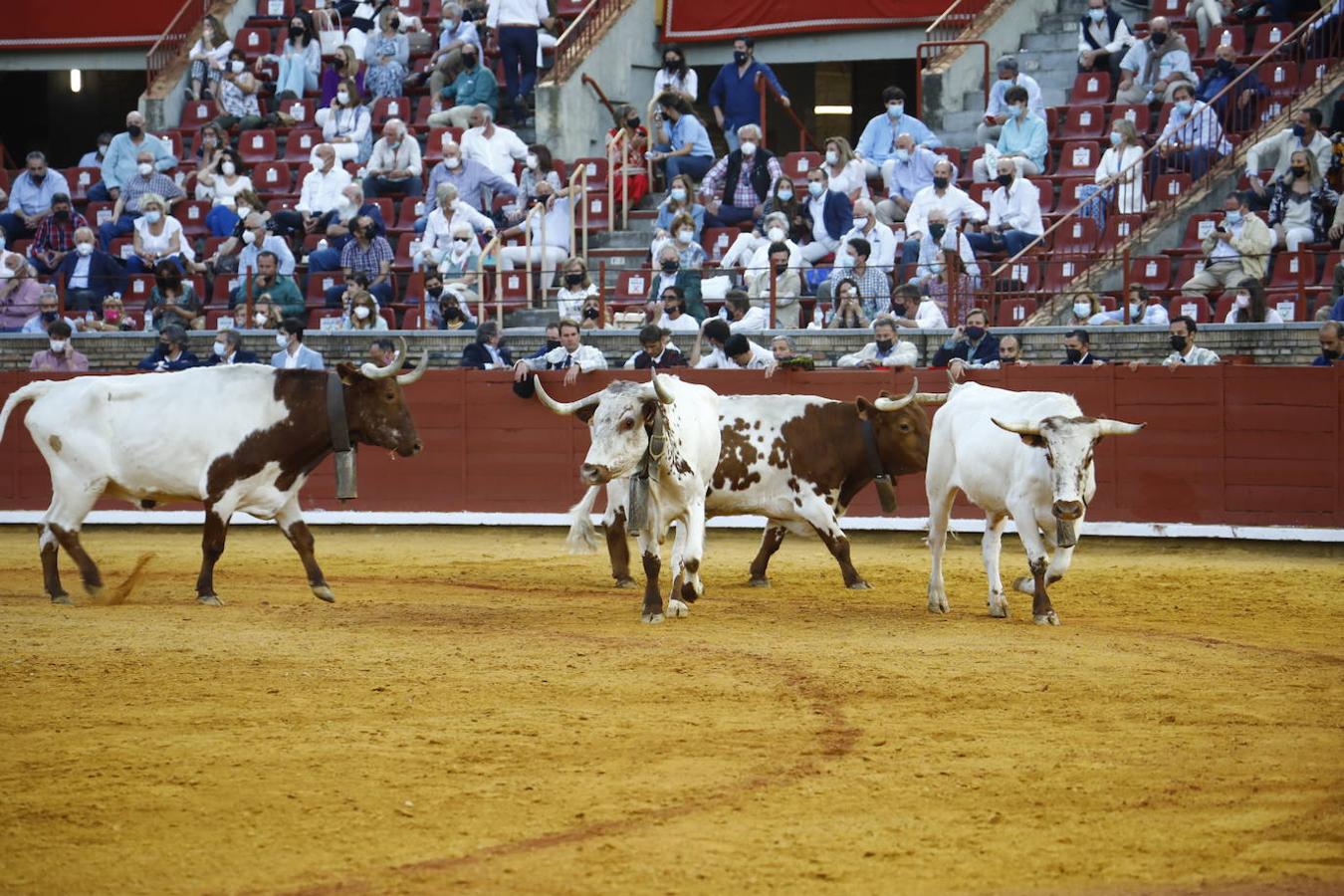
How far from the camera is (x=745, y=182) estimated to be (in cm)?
2070

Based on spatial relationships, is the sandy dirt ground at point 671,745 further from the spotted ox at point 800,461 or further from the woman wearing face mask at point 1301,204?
the woman wearing face mask at point 1301,204

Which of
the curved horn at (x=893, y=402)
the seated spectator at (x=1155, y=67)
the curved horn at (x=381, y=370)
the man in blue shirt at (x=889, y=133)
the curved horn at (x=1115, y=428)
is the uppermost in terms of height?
the seated spectator at (x=1155, y=67)

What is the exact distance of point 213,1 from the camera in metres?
27.6

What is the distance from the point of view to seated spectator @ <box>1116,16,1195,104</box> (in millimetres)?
20266

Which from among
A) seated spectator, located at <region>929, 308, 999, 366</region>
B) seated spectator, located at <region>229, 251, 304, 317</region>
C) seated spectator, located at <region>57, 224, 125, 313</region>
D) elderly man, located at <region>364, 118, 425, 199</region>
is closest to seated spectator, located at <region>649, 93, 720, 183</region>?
elderly man, located at <region>364, 118, 425, 199</region>

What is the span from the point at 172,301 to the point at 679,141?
610 cm

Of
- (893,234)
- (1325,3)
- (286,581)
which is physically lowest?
(286,581)

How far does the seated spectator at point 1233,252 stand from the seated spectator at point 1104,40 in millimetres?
4167

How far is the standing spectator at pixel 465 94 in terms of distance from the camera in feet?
77.5

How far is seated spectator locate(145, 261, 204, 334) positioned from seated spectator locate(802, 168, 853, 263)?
6.61m

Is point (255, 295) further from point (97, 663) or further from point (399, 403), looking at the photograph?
point (97, 663)

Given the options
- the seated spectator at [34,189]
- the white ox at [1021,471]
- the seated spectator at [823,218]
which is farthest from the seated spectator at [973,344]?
the seated spectator at [34,189]

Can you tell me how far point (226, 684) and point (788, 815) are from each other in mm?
3500

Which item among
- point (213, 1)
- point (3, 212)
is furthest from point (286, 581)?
point (213, 1)
